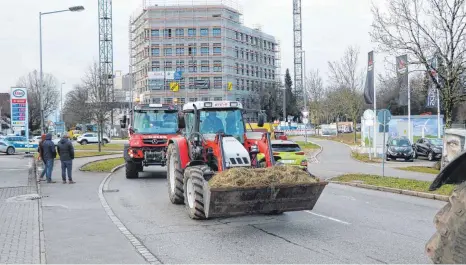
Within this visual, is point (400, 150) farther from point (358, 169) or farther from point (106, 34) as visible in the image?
point (106, 34)

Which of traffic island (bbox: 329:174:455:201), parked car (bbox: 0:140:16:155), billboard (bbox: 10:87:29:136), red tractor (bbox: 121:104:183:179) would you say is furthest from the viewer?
parked car (bbox: 0:140:16:155)

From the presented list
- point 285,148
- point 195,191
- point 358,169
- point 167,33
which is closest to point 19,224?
point 195,191

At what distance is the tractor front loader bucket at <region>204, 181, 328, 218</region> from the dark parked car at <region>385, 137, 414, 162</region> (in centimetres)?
2581

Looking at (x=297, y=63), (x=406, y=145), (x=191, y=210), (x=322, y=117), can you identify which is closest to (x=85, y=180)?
(x=191, y=210)

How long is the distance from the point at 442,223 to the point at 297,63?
111 metres

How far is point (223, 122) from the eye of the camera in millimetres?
12297

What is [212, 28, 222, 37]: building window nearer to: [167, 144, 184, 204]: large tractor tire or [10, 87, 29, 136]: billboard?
[10, 87, 29, 136]: billboard

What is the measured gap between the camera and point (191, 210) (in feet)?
33.3

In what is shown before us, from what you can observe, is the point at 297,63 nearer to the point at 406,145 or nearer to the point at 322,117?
the point at 322,117

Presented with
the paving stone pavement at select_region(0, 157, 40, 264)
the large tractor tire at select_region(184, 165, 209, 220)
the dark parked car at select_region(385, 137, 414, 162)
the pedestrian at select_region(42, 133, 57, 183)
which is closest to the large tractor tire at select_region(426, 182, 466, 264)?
the large tractor tire at select_region(184, 165, 209, 220)

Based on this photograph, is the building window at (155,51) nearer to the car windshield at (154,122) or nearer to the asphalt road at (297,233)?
the car windshield at (154,122)

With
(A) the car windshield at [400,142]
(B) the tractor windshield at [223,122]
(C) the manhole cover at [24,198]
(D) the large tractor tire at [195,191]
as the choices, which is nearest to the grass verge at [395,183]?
(B) the tractor windshield at [223,122]

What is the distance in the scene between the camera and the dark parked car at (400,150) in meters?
33.2

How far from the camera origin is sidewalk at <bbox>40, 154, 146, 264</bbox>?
755cm
